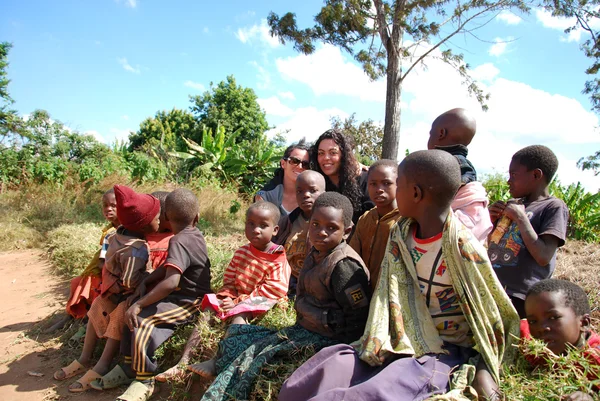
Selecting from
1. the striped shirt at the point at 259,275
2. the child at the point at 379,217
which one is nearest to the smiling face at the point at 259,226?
the striped shirt at the point at 259,275

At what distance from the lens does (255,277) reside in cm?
347

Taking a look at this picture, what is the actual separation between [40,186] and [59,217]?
1.81 metres

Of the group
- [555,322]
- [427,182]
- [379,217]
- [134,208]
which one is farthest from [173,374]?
[555,322]

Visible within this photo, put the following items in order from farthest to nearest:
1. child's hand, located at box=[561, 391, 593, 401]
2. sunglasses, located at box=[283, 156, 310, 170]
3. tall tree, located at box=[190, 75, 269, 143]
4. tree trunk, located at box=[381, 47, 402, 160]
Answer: tall tree, located at box=[190, 75, 269, 143]
tree trunk, located at box=[381, 47, 402, 160]
sunglasses, located at box=[283, 156, 310, 170]
child's hand, located at box=[561, 391, 593, 401]

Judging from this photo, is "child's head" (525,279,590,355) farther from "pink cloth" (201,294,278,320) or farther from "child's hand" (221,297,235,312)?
"child's hand" (221,297,235,312)

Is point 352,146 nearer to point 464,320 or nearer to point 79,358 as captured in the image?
point 464,320

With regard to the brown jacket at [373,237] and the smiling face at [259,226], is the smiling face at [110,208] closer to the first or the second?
the smiling face at [259,226]

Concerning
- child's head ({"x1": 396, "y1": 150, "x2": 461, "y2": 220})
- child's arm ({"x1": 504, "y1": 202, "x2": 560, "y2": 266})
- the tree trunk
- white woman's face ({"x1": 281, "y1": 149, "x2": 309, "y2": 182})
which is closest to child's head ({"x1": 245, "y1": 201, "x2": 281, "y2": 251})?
white woman's face ({"x1": 281, "y1": 149, "x2": 309, "y2": 182})

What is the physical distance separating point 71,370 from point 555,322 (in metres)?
3.66

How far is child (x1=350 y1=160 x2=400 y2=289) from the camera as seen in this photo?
3.02 meters

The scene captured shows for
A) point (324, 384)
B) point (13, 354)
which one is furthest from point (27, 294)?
point (324, 384)

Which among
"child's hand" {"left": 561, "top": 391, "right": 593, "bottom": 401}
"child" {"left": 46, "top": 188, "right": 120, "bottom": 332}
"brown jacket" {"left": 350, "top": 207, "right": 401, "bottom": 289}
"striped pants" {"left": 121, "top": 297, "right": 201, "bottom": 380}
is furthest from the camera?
"child" {"left": 46, "top": 188, "right": 120, "bottom": 332}

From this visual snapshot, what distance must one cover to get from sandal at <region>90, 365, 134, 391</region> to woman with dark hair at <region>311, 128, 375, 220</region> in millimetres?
2391

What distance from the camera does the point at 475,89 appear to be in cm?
1035
